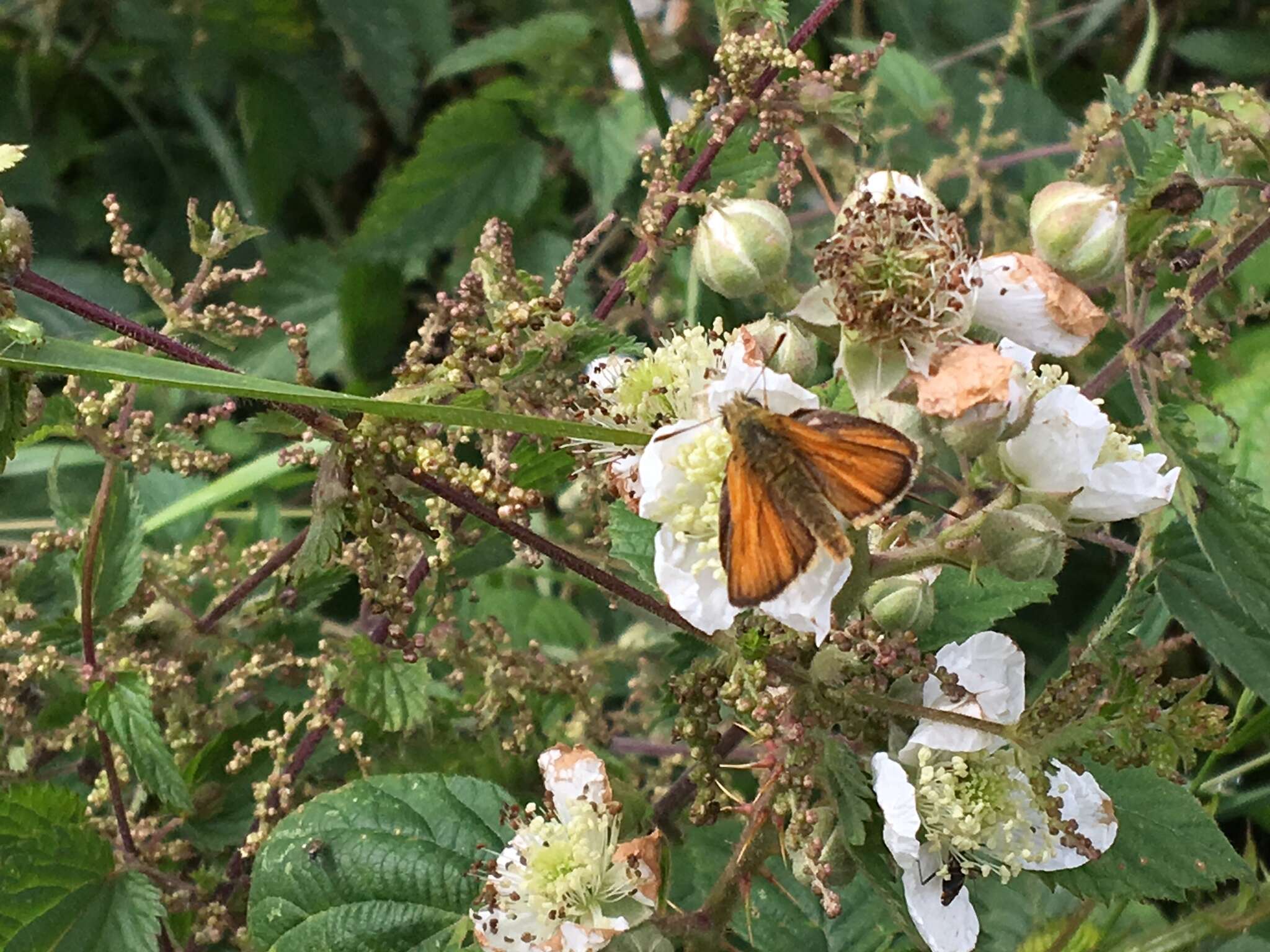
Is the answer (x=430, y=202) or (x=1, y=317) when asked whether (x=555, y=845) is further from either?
(x=430, y=202)

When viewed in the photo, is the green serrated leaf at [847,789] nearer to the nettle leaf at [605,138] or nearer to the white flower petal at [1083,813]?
the white flower petal at [1083,813]

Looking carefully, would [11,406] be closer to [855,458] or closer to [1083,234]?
[855,458]

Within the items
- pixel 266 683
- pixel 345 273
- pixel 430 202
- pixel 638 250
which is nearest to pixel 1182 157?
pixel 638 250

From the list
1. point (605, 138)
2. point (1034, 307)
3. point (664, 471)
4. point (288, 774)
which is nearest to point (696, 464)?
point (664, 471)

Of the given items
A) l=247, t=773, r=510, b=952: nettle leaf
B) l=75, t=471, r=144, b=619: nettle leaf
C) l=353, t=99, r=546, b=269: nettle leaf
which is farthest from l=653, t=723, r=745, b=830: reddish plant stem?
l=353, t=99, r=546, b=269: nettle leaf

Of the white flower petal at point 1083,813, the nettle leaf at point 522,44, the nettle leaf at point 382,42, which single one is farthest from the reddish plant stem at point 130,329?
the nettle leaf at point 382,42

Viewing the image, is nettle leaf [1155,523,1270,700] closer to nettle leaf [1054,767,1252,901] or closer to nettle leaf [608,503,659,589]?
nettle leaf [1054,767,1252,901]

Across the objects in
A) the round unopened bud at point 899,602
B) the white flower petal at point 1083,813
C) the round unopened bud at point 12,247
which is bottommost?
the white flower petal at point 1083,813
